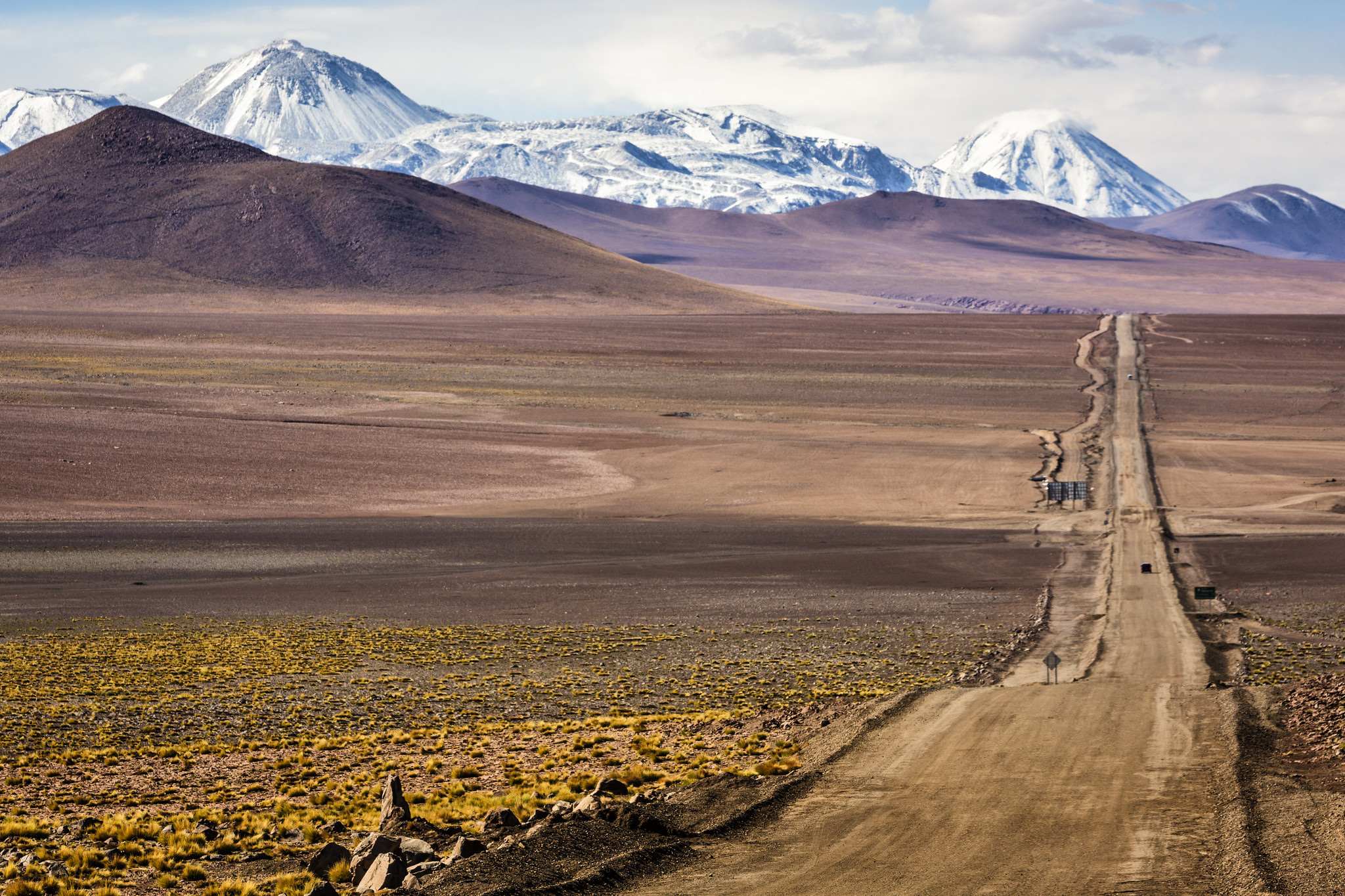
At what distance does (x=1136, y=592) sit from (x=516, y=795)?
1864 centimetres

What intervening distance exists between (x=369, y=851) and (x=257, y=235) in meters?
149

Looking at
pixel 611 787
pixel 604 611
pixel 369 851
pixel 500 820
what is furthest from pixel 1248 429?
pixel 369 851

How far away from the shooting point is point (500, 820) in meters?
11.9

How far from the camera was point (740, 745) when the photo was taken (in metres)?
15.7

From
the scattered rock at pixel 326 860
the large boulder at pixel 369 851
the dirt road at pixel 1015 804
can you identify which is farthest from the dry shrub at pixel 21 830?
the dirt road at pixel 1015 804

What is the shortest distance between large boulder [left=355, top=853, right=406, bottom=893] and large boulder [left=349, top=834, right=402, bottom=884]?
0.13 metres

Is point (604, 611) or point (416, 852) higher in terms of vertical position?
point (416, 852)

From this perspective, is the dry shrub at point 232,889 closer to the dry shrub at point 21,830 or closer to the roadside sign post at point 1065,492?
the dry shrub at point 21,830

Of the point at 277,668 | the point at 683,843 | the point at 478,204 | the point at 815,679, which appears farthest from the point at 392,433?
the point at 478,204

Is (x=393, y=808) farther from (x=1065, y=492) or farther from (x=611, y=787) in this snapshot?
(x=1065, y=492)

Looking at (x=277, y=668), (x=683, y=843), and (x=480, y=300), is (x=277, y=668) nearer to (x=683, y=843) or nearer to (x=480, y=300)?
(x=683, y=843)

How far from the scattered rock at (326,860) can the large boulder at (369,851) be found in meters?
0.11

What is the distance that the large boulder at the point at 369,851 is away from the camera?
10.9 meters

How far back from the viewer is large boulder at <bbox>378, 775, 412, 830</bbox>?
12.5m
